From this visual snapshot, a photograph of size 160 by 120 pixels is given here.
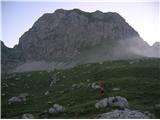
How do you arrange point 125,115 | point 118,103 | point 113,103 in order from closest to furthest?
point 125,115 < point 118,103 < point 113,103

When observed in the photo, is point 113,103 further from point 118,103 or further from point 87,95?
point 87,95

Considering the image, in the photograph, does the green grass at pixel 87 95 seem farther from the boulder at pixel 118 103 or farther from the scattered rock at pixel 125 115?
the scattered rock at pixel 125 115

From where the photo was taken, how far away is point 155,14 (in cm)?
4350

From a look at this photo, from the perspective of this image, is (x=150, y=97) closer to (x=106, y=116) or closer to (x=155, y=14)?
(x=155, y=14)

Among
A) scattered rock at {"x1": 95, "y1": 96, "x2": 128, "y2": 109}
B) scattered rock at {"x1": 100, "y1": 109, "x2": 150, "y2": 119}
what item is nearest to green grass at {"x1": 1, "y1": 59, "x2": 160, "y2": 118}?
scattered rock at {"x1": 95, "y1": 96, "x2": 128, "y2": 109}

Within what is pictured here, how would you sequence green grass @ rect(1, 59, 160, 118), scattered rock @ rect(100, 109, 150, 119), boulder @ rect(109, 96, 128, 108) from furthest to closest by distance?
green grass @ rect(1, 59, 160, 118) → boulder @ rect(109, 96, 128, 108) → scattered rock @ rect(100, 109, 150, 119)

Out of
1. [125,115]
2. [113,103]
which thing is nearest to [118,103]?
[113,103]

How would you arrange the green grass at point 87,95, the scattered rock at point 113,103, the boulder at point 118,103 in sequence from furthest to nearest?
the green grass at point 87,95
the scattered rock at point 113,103
the boulder at point 118,103

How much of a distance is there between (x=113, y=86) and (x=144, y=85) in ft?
20.6

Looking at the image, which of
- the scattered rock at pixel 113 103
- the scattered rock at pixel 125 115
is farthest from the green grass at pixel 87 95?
the scattered rock at pixel 125 115

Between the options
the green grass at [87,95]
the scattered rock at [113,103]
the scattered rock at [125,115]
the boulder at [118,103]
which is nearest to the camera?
the scattered rock at [125,115]

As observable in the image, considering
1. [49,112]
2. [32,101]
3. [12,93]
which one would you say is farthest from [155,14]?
[12,93]

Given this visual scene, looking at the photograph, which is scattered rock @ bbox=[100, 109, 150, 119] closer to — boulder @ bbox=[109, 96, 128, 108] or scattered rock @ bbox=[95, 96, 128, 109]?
boulder @ bbox=[109, 96, 128, 108]

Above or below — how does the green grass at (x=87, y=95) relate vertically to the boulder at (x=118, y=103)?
below
